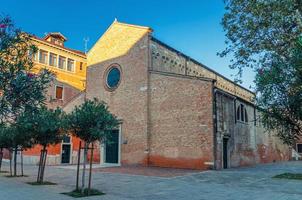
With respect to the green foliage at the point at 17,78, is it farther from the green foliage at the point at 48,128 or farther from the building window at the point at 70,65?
the building window at the point at 70,65

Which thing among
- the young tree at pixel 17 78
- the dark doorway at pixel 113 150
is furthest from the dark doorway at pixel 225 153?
the young tree at pixel 17 78

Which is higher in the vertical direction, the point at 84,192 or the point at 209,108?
the point at 209,108

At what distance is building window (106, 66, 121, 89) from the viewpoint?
96.2 feet

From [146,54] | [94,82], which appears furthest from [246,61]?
[94,82]

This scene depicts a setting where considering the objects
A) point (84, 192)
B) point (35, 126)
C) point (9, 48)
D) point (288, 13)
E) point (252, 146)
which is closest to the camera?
point (9, 48)

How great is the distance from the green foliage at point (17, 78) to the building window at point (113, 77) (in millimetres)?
22410

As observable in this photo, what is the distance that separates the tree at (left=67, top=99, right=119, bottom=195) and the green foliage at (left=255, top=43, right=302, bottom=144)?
8936 mm

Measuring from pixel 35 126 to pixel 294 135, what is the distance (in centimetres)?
1477

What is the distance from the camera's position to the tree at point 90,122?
11.7 metres

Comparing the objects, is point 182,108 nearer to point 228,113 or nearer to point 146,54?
point 228,113

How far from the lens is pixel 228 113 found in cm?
2484

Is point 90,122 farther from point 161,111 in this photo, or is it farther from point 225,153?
point 225,153

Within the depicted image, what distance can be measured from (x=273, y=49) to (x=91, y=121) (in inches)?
501

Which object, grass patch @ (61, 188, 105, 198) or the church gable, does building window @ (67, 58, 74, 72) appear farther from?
grass patch @ (61, 188, 105, 198)
